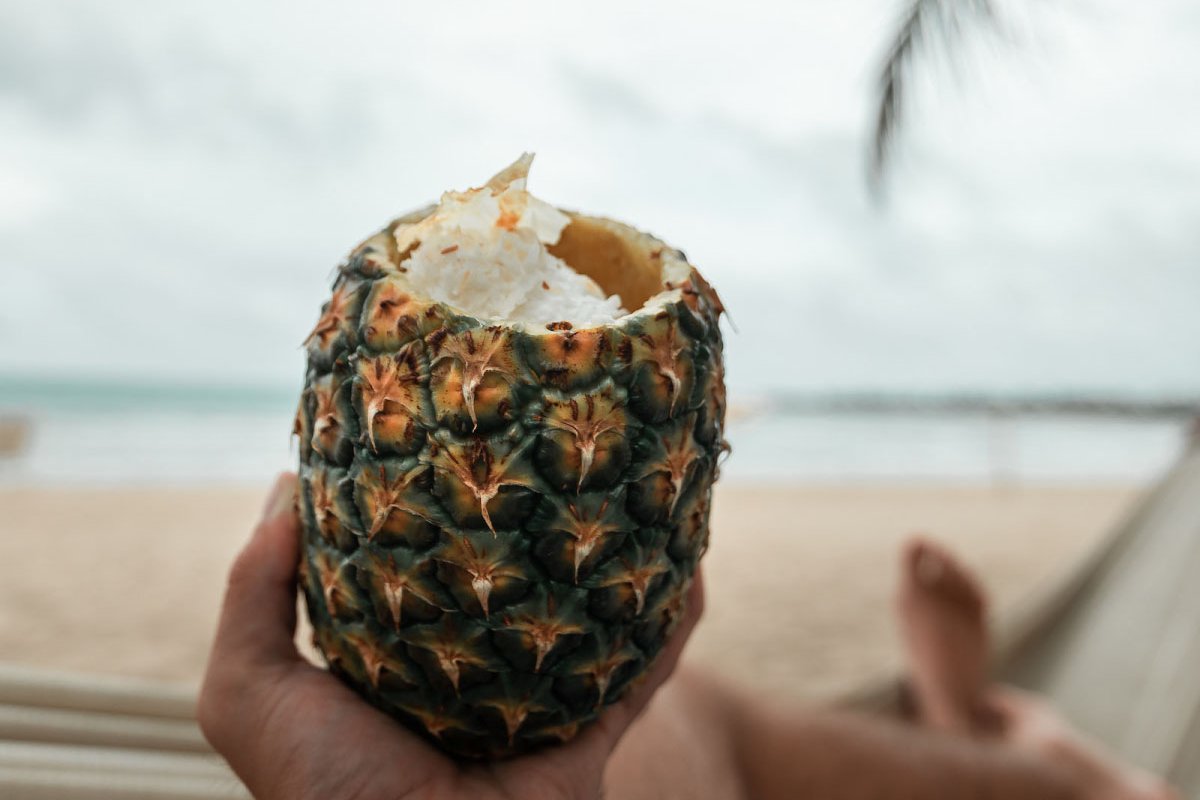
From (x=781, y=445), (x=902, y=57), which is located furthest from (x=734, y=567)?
(x=781, y=445)

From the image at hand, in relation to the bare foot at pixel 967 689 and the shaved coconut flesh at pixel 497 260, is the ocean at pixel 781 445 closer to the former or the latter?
the bare foot at pixel 967 689

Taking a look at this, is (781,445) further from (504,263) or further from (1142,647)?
(504,263)

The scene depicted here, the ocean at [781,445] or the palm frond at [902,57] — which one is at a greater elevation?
the palm frond at [902,57]

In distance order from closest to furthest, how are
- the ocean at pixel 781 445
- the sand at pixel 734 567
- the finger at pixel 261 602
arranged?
the finger at pixel 261 602, the sand at pixel 734 567, the ocean at pixel 781 445

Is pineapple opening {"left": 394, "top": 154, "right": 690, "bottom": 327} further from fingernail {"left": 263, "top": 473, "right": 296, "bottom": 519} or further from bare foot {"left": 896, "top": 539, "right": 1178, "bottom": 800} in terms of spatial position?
bare foot {"left": 896, "top": 539, "right": 1178, "bottom": 800}

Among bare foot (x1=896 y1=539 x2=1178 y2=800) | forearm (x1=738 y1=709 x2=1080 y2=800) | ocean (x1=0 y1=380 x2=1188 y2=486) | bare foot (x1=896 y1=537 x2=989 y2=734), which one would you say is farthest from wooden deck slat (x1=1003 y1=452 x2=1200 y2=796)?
ocean (x1=0 y1=380 x2=1188 y2=486)

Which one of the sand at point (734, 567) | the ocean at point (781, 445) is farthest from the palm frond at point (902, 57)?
the ocean at point (781, 445)
